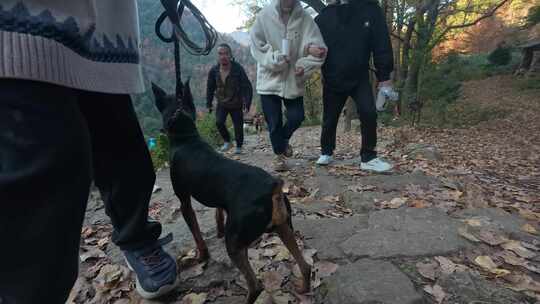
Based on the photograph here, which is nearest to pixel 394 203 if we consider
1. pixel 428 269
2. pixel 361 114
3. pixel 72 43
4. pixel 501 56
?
pixel 428 269

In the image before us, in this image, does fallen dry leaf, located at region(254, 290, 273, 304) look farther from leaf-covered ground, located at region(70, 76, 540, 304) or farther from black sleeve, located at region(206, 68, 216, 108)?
black sleeve, located at region(206, 68, 216, 108)

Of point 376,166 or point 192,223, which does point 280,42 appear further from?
point 192,223

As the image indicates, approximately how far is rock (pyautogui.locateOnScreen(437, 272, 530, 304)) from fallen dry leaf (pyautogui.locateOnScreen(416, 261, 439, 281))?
0.05 meters

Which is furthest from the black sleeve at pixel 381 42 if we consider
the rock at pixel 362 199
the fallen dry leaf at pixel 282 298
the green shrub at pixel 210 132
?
the green shrub at pixel 210 132

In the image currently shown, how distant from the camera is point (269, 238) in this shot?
8.64 ft

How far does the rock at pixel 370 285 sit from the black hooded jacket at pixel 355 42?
3.20 meters

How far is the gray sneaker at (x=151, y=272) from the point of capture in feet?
6.10

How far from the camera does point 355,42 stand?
4555 mm

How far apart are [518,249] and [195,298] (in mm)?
2310

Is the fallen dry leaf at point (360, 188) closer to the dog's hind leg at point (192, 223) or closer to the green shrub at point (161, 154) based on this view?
the dog's hind leg at point (192, 223)

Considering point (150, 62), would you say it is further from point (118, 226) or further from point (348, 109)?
point (118, 226)

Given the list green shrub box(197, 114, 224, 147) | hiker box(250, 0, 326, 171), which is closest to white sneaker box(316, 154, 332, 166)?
hiker box(250, 0, 326, 171)

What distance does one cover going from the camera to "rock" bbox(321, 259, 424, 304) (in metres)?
1.77

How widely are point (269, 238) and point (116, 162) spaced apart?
1420 millimetres
